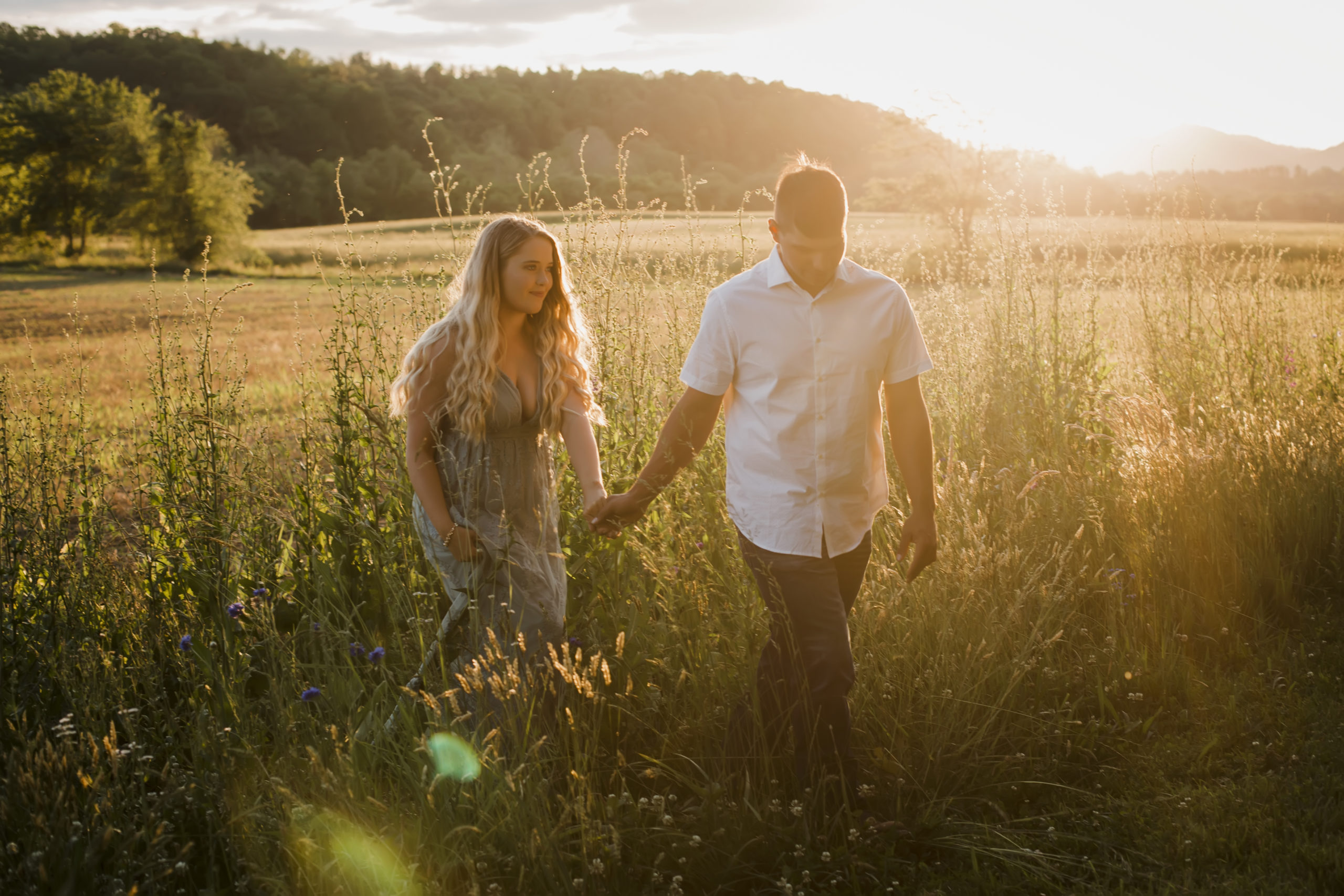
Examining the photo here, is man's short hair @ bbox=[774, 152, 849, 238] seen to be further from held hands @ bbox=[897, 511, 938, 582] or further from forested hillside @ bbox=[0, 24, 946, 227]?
forested hillside @ bbox=[0, 24, 946, 227]

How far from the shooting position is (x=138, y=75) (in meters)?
86.6

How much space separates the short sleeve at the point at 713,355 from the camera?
2848 mm

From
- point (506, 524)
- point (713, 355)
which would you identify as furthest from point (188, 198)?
point (713, 355)

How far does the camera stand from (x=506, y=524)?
2.83m

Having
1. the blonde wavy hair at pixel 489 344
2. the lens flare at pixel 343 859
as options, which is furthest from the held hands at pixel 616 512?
the lens flare at pixel 343 859

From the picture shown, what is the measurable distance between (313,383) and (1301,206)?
169ft

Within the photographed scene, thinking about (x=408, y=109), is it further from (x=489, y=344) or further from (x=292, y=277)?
(x=489, y=344)

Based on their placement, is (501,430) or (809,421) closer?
(809,421)

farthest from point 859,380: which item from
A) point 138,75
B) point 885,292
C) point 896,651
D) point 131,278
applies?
point 138,75

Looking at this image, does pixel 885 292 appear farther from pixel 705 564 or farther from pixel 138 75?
pixel 138 75

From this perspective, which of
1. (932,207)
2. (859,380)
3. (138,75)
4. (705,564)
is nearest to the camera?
(859,380)

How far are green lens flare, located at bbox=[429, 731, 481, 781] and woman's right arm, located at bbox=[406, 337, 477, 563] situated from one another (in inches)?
23.3

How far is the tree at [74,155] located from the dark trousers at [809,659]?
214 ft

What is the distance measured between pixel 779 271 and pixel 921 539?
1.03 m
